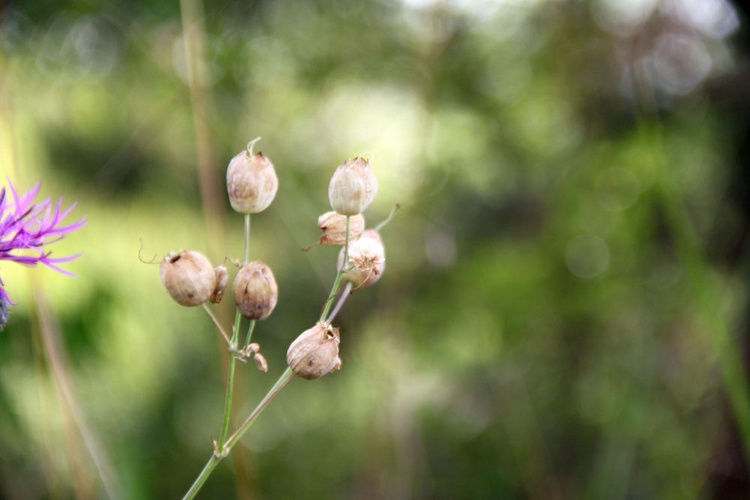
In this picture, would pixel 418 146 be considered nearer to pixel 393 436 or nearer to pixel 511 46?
pixel 511 46

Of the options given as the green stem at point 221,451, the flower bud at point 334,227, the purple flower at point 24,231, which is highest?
the purple flower at point 24,231

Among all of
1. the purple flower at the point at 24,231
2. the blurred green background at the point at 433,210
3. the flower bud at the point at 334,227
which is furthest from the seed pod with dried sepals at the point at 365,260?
the blurred green background at the point at 433,210

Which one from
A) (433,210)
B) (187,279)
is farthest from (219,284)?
(433,210)

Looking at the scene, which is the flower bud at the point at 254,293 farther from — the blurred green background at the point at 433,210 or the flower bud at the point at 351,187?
the blurred green background at the point at 433,210

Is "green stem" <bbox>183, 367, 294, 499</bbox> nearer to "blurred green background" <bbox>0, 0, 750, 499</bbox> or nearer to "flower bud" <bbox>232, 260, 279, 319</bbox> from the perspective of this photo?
"flower bud" <bbox>232, 260, 279, 319</bbox>

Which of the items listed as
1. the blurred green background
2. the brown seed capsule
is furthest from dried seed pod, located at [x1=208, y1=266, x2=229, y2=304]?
the blurred green background
